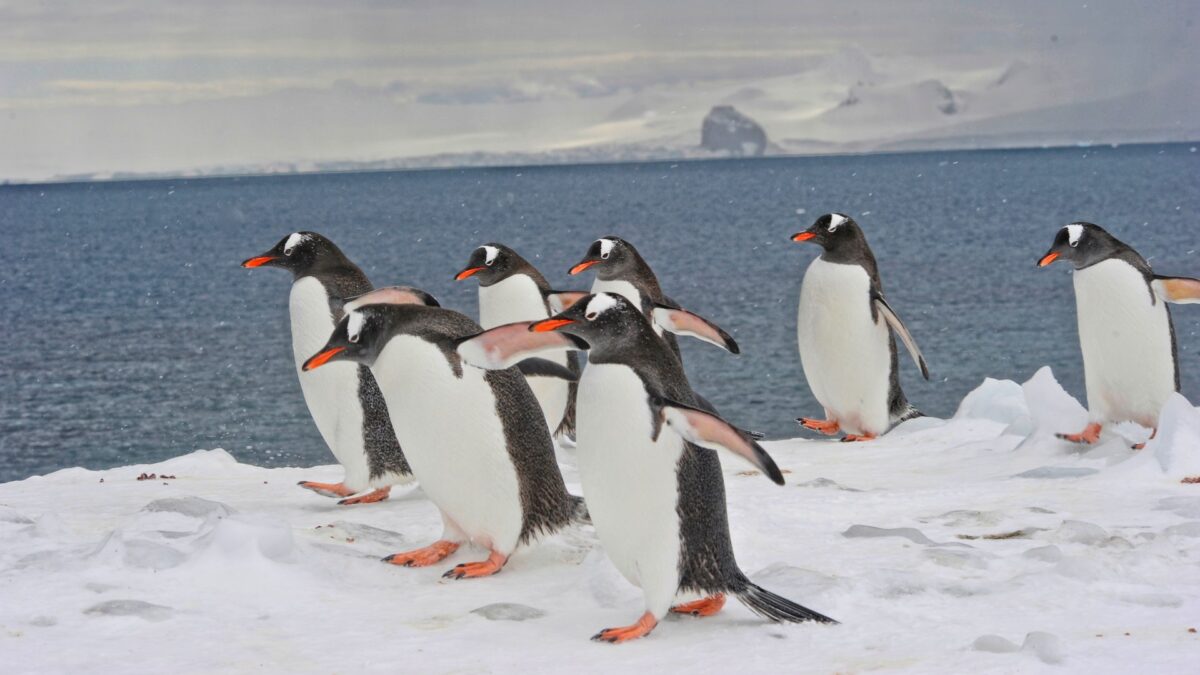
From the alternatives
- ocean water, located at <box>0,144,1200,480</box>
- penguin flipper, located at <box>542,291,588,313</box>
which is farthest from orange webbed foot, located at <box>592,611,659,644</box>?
ocean water, located at <box>0,144,1200,480</box>

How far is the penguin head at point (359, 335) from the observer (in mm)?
4508

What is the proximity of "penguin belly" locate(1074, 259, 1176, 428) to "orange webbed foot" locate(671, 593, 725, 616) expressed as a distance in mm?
3161

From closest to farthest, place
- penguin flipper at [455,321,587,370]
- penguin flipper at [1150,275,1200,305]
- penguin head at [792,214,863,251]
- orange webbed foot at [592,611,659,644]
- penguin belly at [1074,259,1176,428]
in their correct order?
orange webbed foot at [592,611,659,644]
penguin flipper at [455,321,587,370]
penguin flipper at [1150,275,1200,305]
penguin belly at [1074,259,1176,428]
penguin head at [792,214,863,251]

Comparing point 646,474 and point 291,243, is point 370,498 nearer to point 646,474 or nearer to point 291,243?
point 291,243

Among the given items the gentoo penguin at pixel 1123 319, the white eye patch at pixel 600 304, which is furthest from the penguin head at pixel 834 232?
the white eye patch at pixel 600 304

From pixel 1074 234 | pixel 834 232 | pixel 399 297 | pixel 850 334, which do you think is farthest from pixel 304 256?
pixel 1074 234

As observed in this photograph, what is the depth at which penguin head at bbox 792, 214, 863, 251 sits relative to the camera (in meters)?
7.75

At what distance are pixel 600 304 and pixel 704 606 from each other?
37.8 inches

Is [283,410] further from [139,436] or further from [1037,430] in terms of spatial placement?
[1037,430]

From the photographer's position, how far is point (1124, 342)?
645cm

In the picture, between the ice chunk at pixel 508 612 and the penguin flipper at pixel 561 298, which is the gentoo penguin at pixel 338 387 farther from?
the ice chunk at pixel 508 612

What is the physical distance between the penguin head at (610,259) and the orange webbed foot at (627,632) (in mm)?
3513

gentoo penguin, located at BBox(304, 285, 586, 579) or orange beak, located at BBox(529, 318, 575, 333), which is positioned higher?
orange beak, located at BBox(529, 318, 575, 333)

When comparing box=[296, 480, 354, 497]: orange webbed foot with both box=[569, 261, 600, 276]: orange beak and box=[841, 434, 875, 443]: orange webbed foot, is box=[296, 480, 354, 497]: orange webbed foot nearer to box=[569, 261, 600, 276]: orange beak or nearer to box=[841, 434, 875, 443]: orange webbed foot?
box=[569, 261, 600, 276]: orange beak
